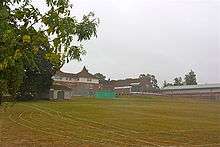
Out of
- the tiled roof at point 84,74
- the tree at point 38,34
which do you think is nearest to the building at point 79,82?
the tiled roof at point 84,74

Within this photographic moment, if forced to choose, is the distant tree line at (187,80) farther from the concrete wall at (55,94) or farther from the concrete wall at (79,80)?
the concrete wall at (55,94)

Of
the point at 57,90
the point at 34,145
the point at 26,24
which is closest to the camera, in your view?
the point at 26,24

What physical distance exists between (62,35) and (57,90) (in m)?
82.0

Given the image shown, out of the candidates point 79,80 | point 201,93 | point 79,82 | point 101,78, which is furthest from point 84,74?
point 101,78

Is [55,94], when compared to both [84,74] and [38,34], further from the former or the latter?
[38,34]

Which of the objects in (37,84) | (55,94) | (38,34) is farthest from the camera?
(55,94)

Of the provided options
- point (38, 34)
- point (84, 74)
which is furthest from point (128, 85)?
point (38, 34)

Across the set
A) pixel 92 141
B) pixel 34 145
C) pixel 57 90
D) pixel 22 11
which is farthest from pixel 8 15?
pixel 57 90

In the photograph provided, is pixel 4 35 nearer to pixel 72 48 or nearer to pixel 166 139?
pixel 72 48

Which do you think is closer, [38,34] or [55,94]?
[38,34]

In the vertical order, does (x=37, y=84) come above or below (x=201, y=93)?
below

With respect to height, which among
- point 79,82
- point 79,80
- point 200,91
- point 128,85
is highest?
point 79,80

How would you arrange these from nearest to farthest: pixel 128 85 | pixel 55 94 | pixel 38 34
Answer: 1. pixel 38 34
2. pixel 55 94
3. pixel 128 85

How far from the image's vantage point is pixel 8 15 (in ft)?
20.3
